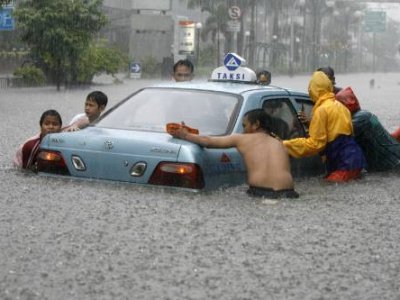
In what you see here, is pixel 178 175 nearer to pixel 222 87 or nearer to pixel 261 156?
pixel 261 156

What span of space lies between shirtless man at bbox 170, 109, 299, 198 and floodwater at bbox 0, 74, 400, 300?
0.16 m

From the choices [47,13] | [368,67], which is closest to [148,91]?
[47,13]

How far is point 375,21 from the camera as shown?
263 ft

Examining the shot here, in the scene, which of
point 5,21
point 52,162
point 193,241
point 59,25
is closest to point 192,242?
point 193,241

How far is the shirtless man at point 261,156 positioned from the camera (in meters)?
7.74

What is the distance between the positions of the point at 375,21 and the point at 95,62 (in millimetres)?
46125

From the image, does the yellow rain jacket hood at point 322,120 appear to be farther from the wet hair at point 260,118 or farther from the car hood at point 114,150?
the car hood at point 114,150

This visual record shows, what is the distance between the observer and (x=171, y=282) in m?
5.09

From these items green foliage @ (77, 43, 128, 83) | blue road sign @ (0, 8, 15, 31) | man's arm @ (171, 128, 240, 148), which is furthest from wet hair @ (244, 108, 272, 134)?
green foliage @ (77, 43, 128, 83)

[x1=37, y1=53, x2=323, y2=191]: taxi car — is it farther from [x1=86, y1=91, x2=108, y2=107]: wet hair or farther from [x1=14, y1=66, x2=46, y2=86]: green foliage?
[x1=14, y1=66, x2=46, y2=86]: green foliage

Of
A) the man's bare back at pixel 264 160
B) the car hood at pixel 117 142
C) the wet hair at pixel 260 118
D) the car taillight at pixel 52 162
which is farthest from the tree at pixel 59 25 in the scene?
the man's bare back at pixel 264 160

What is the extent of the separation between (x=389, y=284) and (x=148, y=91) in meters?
4.09

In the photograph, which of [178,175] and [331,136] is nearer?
[178,175]

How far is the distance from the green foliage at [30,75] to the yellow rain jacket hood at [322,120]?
29.4m
